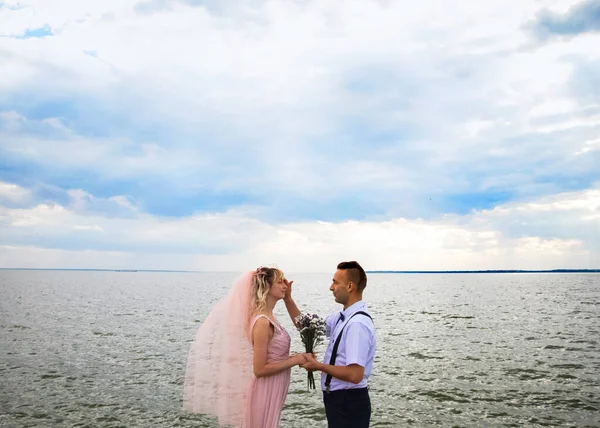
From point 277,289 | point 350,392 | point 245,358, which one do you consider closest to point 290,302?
point 277,289

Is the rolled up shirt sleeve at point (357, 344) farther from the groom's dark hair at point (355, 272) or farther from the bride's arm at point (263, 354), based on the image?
the bride's arm at point (263, 354)

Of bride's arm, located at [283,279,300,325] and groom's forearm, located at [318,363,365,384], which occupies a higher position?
bride's arm, located at [283,279,300,325]

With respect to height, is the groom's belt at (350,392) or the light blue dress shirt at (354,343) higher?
the light blue dress shirt at (354,343)

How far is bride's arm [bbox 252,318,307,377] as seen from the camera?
5.98m

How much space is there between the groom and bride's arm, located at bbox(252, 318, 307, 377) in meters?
0.40

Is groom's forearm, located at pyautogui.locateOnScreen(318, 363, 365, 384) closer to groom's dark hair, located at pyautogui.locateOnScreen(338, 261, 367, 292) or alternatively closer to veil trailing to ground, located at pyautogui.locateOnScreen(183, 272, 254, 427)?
groom's dark hair, located at pyautogui.locateOnScreen(338, 261, 367, 292)

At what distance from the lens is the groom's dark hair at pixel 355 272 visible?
5832 millimetres

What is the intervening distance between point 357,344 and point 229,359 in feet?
6.31

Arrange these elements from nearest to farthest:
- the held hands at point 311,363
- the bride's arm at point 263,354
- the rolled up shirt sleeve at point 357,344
A: 1. the rolled up shirt sleeve at point 357,344
2. the held hands at point 311,363
3. the bride's arm at point 263,354

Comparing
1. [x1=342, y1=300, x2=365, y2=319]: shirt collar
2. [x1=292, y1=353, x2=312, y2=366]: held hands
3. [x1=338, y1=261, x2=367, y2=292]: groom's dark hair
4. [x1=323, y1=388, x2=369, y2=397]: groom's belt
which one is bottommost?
[x1=323, y1=388, x2=369, y2=397]: groom's belt

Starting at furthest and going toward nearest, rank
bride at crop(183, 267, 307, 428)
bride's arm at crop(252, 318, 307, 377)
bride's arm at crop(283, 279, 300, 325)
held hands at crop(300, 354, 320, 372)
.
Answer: bride's arm at crop(283, 279, 300, 325)
bride at crop(183, 267, 307, 428)
bride's arm at crop(252, 318, 307, 377)
held hands at crop(300, 354, 320, 372)

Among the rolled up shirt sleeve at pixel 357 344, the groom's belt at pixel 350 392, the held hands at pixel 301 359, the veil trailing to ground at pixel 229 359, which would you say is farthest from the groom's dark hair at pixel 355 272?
the veil trailing to ground at pixel 229 359

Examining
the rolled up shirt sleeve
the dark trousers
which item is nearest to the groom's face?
the rolled up shirt sleeve

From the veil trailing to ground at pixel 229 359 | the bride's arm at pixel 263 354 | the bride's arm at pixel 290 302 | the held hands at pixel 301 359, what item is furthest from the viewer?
the bride's arm at pixel 290 302
